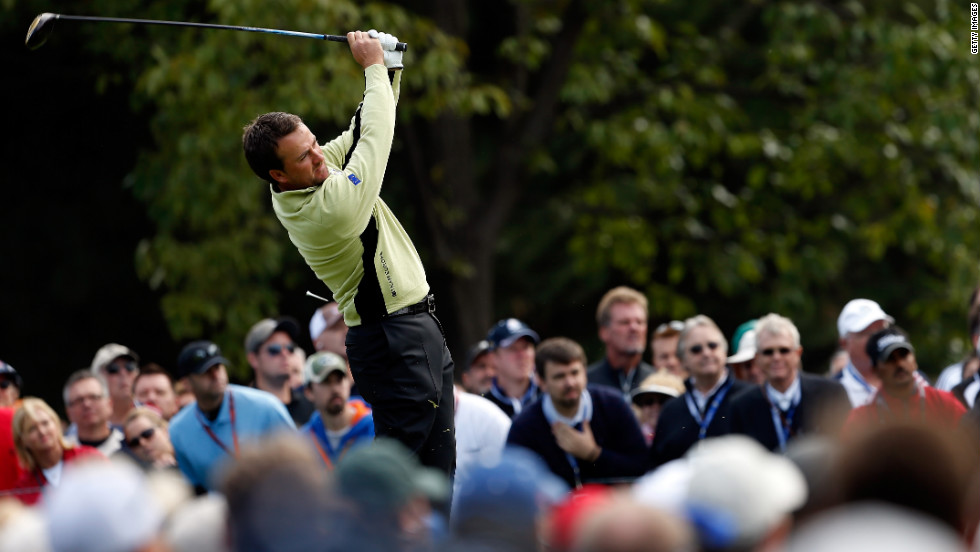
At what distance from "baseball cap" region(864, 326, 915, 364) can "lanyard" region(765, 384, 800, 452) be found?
50 centimetres

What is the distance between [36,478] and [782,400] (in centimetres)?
430

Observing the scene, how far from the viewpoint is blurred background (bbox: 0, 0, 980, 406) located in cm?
1187

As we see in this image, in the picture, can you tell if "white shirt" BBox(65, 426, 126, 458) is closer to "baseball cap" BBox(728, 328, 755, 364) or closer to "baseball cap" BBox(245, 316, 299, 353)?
"baseball cap" BBox(245, 316, 299, 353)

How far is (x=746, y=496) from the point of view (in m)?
2.96

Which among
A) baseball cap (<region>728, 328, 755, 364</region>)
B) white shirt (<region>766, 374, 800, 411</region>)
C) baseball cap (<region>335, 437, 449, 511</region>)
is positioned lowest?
baseball cap (<region>335, 437, 449, 511</region>)

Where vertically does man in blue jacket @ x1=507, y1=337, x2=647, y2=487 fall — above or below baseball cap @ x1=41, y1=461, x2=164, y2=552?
above

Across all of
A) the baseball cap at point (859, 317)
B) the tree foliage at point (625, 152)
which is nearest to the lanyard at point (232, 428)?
the baseball cap at point (859, 317)

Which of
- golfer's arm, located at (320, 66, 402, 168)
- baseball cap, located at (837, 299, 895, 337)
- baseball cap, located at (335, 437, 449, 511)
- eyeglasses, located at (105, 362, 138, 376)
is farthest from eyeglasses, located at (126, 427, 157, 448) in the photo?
baseball cap, located at (335, 437, 449, 511)

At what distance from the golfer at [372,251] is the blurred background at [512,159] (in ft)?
17.7

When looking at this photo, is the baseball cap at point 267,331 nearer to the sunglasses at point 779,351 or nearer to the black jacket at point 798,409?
the black jacket at point 798,409

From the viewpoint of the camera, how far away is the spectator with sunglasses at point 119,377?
1004 cm

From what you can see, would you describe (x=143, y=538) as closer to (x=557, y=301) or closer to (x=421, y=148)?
(x=421, y=148)

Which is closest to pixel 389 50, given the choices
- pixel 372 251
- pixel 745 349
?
pixel 372 251

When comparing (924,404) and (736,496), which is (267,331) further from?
(736,496)
